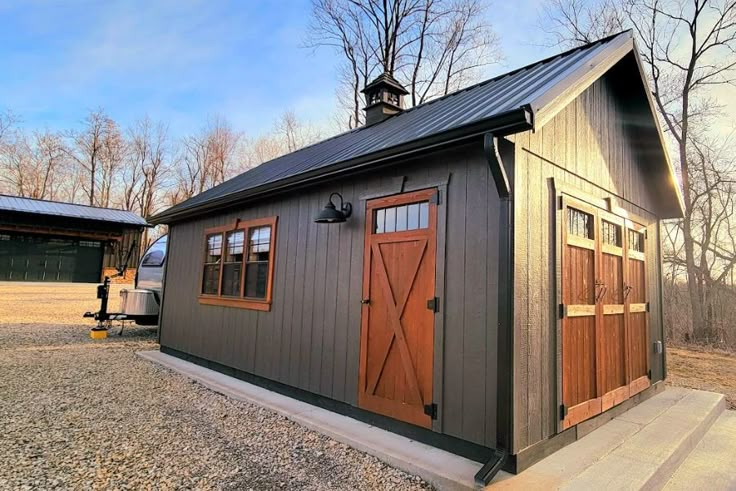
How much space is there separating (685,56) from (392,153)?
1477 cm

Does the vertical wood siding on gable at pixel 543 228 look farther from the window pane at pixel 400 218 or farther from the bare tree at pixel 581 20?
the bare tree at pixel 581 20

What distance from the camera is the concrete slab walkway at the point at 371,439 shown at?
2.87 m

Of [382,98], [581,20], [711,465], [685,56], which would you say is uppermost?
[581,20]

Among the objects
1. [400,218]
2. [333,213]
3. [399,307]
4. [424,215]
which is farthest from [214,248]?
[424,215]

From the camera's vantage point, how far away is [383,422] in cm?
370

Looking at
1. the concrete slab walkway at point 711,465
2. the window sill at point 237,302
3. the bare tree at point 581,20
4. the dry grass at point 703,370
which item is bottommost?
the concrete slab walkway at point 711,465

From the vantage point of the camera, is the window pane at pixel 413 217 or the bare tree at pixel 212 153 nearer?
the window pane at pixel 413 217

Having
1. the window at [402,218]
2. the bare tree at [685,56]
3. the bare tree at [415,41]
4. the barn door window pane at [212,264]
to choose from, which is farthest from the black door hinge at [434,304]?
the bare tree at [415,41]

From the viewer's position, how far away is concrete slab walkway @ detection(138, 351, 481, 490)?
287cm

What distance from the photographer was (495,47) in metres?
17.0

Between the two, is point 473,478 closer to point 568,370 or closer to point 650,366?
point 568,370

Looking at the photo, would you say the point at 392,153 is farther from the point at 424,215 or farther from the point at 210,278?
the point at 210,278

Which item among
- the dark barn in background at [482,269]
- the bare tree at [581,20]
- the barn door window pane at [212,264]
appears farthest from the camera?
the bare tree at [581,20]

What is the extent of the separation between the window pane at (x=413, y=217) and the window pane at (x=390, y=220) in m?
Answer: 0.16
